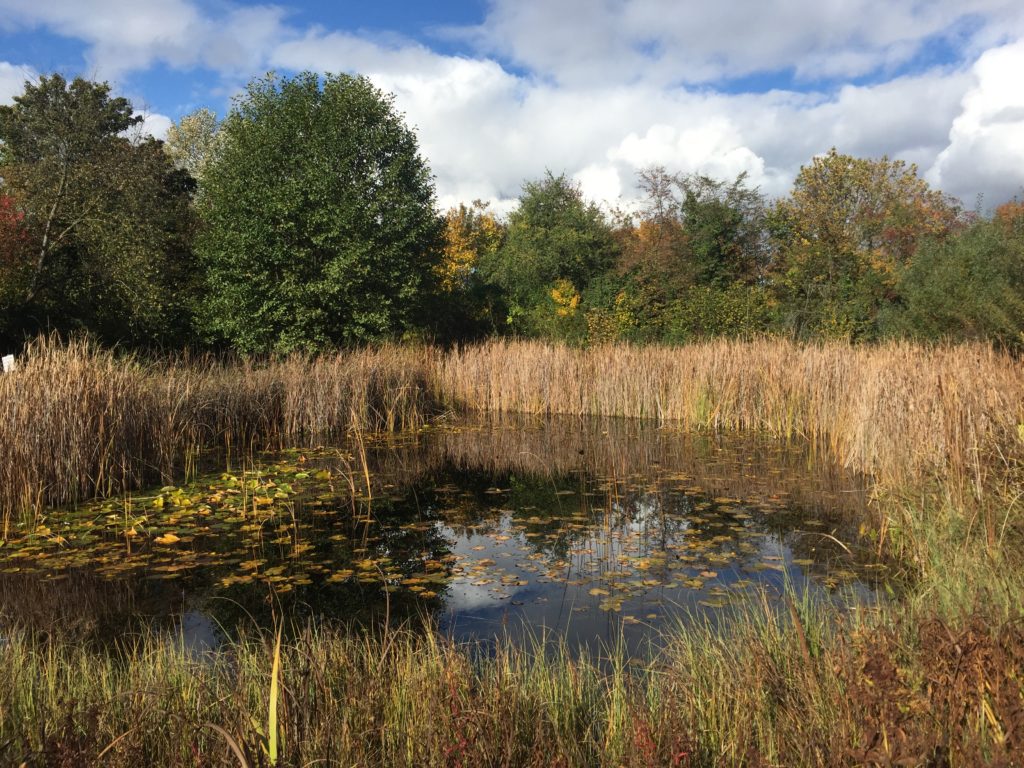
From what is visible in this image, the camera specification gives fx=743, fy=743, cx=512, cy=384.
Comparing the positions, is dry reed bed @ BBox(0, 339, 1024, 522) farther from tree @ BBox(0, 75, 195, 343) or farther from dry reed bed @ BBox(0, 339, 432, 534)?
tree @ BBox(0, 75, 195, 343)

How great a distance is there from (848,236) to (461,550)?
2426 cm

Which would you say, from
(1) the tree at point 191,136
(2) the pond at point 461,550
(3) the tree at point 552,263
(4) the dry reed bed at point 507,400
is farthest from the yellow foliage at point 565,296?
(1) the tree at point 191,136

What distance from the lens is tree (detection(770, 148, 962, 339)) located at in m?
20.0

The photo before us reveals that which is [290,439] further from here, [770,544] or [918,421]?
[918,421]

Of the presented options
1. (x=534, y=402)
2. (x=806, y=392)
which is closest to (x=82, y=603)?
(x=806, y=392)

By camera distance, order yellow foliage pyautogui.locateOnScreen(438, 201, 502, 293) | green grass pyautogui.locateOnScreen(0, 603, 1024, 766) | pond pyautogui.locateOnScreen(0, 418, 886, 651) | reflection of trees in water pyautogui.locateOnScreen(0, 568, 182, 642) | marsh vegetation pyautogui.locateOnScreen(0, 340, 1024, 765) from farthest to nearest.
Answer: yellow foliage pyautogui.locateOnScreen(438, 201, 502, 293) → pond pyautogui.locateOnScreen(0, 418, 886, 651) → reflection of trees in water pyautogui.locateOnScreen(0, 568, 182, 642) → marsh vegetation pyautogui.locateOnScreen(0, 340, 1024, 765) → green grass pyautogui.locateOnScreen(0, 603, 1024, 766)

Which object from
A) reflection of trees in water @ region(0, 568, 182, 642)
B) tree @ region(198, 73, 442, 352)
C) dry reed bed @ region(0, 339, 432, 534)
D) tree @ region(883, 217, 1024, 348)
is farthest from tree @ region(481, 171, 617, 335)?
reflection of trees in water @ region(0, 568, 182, 642)

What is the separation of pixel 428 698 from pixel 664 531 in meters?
3.70

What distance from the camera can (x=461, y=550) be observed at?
19.2 feet

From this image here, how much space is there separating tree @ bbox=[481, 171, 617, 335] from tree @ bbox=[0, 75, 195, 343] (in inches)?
502

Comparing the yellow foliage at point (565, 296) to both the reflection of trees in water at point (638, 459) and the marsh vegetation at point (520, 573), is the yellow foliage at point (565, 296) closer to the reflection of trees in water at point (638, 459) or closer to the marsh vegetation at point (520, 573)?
the reflection of trees in water at point (638, 459)

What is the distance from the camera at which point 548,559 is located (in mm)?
5508

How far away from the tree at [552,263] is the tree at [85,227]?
1274cm

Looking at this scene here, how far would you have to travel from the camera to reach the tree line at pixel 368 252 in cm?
1667
